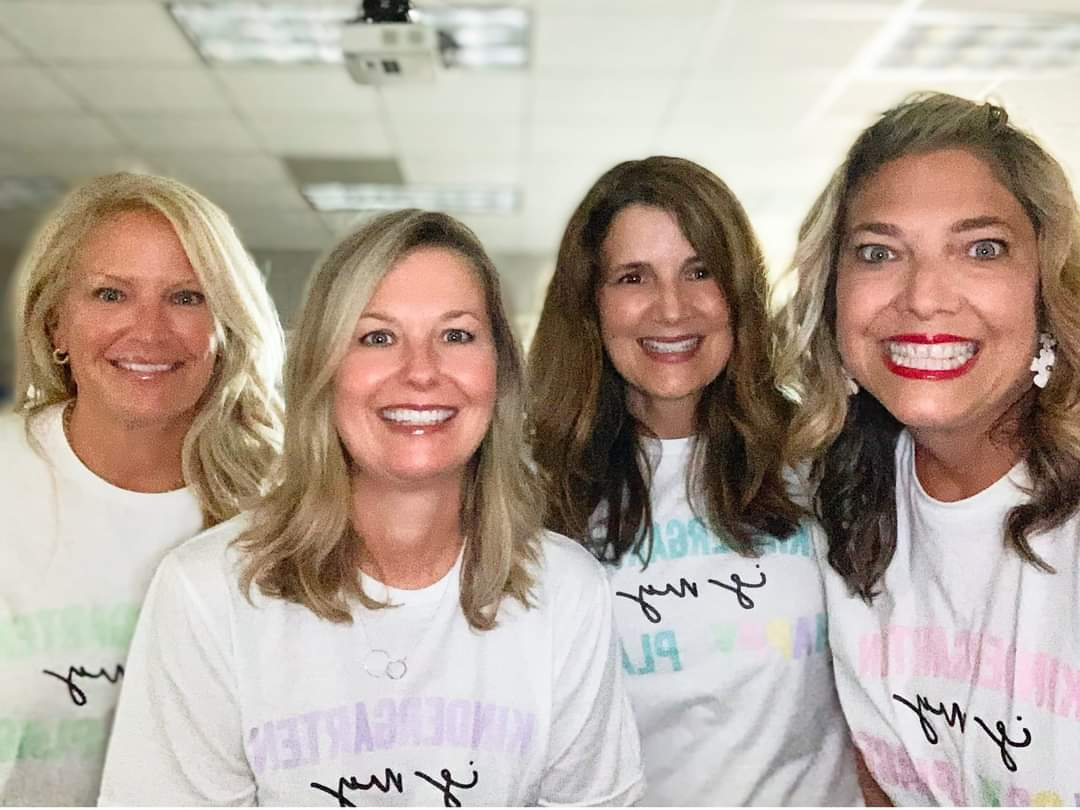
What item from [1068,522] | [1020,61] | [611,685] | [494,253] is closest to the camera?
[1068,522]

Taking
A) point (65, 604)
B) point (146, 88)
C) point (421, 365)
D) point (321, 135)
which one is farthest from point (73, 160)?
point (421, 365)

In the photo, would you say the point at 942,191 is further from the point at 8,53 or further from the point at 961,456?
the point at 8,53

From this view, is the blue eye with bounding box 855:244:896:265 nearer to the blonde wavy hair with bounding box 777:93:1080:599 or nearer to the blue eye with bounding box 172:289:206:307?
the blonde wavy hair with bounding box 777:93:1080:599

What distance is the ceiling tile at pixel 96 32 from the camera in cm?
313

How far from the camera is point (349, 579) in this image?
1.28 m

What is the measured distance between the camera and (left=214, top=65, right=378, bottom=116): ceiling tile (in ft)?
12.0

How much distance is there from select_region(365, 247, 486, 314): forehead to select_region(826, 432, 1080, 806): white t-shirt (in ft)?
2.37

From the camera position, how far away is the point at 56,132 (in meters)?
4.29

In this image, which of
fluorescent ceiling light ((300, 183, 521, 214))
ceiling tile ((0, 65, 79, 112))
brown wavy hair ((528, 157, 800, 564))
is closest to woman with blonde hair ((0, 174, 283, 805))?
brown wavy hair ((528, 157, 800, 564))

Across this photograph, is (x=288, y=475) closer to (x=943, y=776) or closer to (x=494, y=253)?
(x=494, y=253)

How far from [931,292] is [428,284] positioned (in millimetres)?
672

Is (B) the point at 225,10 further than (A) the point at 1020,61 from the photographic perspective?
No

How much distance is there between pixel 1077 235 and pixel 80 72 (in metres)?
3.67

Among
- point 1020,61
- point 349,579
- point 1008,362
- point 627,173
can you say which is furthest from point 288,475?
point 1020,61
